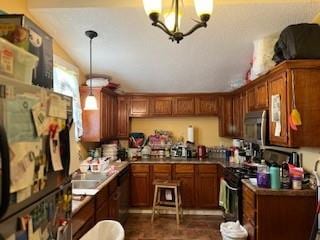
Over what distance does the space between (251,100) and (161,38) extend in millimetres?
1513

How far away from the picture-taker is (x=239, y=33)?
127 inches

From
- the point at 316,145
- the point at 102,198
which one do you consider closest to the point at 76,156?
the point at 102,198

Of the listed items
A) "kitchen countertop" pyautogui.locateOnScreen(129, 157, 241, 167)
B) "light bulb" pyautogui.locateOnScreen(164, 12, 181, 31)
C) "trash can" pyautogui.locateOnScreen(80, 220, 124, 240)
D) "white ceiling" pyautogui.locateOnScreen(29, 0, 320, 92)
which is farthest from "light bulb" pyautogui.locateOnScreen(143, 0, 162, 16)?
"kitchen countertop" pyautogui.locateOnScreen(129, 157, 241, 167)

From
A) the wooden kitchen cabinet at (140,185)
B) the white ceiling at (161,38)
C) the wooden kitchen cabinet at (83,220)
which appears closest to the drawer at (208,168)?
the wooden kitchen cabinet at (140,185)

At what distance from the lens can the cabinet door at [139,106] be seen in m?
5.23

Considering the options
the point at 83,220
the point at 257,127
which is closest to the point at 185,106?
the point at 257,127

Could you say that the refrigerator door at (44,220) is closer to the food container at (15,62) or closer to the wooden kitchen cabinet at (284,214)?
the food container at (15,62)

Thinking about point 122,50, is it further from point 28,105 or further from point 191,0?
point 28,105

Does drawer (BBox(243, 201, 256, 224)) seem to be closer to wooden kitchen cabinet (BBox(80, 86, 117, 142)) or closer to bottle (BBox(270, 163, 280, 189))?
bottle (BBox(270, 163, 280, 189))

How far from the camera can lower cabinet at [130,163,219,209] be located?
4.77 m

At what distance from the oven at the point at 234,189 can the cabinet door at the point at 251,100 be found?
2.72 feet

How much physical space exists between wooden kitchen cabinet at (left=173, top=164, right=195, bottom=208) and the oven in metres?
0.92

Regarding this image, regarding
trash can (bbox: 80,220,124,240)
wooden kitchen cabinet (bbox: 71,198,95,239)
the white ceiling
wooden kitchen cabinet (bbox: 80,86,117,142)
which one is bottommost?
wooden kitchen cabinet (bbox: 71,198,95,239)

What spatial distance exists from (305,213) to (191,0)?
7.44 feet
